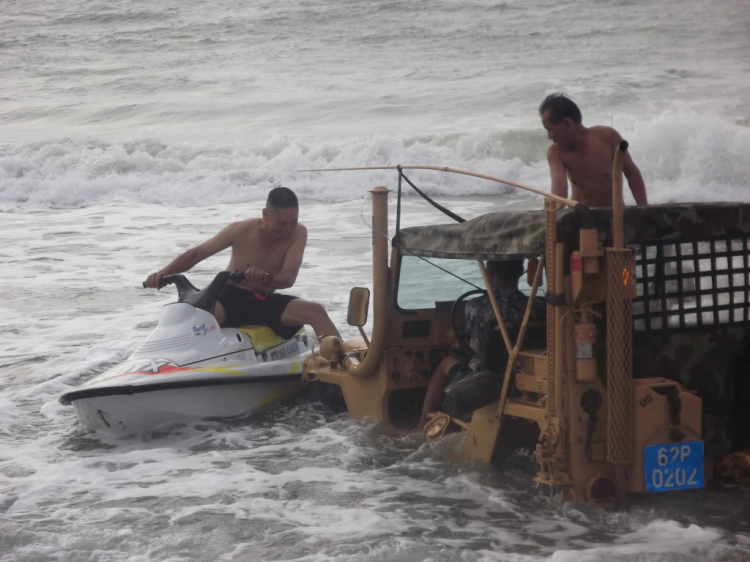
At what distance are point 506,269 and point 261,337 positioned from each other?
2483mm

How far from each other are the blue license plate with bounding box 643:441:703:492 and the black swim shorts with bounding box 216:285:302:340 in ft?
11.4

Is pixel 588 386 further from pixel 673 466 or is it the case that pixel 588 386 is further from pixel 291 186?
pixel 291 186

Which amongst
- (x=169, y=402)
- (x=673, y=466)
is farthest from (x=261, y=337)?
(x=673, y=466)

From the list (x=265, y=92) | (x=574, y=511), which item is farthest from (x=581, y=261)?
(x=265, y=92)

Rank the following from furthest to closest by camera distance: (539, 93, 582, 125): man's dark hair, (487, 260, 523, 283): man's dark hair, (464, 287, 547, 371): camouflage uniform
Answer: (539, 93, 582, 125): man's dark hair < (487, 260, 523, 283): man's dark hair < (464, 287, 547, 371): camouflage uniform

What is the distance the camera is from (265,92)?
104 feet

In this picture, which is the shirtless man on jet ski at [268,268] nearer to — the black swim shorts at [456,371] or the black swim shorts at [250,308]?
the black swim shorts at [250,308]

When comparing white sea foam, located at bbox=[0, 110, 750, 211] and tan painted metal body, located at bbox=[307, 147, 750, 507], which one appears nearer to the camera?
tan painted metal body, located at bbox=[307, 147, 750, 507]

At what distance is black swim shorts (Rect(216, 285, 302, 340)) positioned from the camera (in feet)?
24.1

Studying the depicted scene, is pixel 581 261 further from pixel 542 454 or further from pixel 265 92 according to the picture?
pixel 265 92

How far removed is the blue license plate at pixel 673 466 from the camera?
15.0 feet

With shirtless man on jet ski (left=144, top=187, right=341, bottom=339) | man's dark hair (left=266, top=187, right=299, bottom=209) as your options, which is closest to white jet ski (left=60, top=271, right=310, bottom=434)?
shirtless man on jet ski (left=144, top=187, right=341, bottom=339)

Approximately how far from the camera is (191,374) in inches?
262

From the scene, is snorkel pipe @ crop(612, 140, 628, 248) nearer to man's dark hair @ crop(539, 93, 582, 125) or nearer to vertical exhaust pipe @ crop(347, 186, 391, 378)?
man's dark hair @ crop(539, 93, 582, 125)
